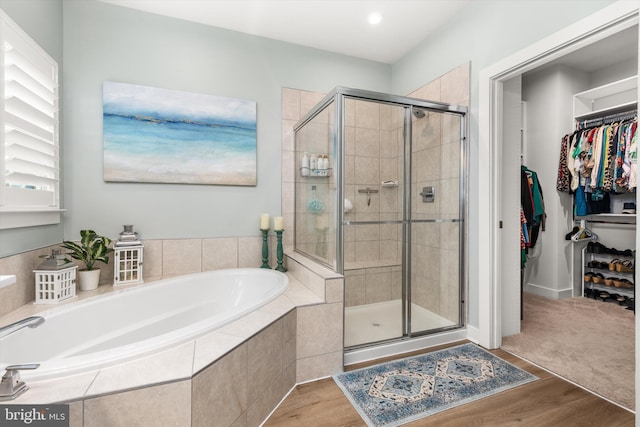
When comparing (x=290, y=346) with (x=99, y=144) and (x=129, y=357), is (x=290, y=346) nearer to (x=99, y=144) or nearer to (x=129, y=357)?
(x=129, y=357)

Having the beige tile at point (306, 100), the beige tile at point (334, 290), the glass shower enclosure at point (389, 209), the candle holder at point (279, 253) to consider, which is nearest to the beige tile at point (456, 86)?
the glass shower enclosure at point (389, 209)

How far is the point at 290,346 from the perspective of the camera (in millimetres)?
1702

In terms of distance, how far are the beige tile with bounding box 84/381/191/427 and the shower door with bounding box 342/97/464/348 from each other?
1248mm

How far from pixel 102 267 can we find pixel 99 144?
952 mm

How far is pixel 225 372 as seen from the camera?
121cm

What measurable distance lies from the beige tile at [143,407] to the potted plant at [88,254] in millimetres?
1477

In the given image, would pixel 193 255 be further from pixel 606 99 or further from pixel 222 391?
pixel 606 99

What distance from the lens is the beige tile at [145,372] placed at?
3.22ft

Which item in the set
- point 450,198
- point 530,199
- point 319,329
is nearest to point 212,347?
point 319,329

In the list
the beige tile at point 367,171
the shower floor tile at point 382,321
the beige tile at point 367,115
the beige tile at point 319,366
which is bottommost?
the beige tile at point 319,366

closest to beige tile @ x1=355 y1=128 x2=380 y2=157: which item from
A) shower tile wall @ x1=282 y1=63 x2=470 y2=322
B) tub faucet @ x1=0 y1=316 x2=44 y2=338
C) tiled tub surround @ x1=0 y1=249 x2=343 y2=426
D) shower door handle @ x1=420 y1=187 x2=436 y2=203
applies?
shower tile wall @ x1=282 y1=63 x2=470 y2=322

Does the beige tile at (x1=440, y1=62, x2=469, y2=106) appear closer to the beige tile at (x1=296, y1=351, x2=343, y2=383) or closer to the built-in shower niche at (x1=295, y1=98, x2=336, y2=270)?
the built-in shower niche at (x1=295, y1=98, x2=336, y2=270)

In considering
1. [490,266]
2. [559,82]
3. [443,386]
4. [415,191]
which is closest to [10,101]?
[415,191]

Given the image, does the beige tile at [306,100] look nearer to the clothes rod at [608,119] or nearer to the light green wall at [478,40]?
the light green wall at [478,40]
